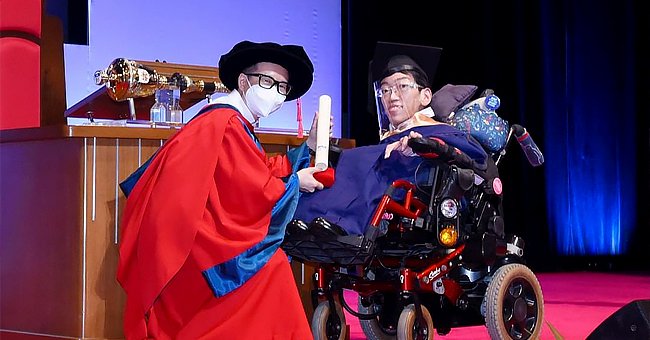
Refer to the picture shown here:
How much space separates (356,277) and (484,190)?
0.59 meters

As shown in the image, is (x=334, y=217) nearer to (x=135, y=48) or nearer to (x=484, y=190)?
(x=484, y=190)

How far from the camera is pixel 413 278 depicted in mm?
3270

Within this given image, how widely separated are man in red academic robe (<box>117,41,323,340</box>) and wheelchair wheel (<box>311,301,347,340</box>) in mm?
541

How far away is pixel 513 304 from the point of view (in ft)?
11.6

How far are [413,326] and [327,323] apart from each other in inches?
15.1

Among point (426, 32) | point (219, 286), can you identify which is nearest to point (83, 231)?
point (219, 286)

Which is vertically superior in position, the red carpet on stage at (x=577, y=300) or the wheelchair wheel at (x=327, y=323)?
the wheelchair wheel at (x=327, y=323)

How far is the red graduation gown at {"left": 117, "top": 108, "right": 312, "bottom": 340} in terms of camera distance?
2809mm

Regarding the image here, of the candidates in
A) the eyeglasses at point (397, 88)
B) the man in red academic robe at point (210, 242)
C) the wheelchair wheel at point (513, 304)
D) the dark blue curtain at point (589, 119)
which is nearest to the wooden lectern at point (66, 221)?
the man in red academic robe at point (210, 242)

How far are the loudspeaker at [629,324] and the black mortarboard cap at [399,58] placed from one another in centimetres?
151

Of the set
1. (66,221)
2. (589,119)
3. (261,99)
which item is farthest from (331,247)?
(589,119)

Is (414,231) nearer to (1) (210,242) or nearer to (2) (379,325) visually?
(2) (379,325)

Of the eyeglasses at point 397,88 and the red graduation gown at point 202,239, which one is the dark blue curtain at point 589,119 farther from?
the red graduation gown at point 202,239

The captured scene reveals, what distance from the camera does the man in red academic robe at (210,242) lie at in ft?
9.23
